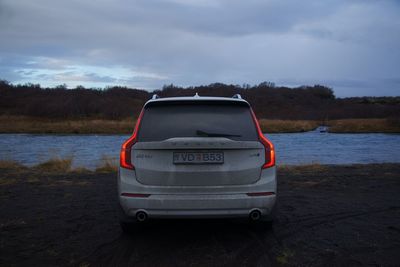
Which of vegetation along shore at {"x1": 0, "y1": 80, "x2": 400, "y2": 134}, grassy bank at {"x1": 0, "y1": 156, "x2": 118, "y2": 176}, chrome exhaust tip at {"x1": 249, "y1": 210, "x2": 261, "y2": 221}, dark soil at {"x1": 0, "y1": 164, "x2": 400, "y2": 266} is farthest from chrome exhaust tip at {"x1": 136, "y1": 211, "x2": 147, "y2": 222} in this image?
vegetation along shore at {"x1": 0, "y1": 80, "x2": 400, "y2": 134}

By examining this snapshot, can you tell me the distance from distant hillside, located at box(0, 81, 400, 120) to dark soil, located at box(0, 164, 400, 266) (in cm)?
6624

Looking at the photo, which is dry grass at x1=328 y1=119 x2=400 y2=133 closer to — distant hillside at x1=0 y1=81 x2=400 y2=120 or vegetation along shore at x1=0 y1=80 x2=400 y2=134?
vegetation along shore at x1=0 y1=80 x2=400 y2=134

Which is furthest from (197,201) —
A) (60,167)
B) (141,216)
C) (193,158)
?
(60,167)

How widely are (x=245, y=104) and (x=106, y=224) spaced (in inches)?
110

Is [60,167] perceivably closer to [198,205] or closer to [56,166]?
[56,166]

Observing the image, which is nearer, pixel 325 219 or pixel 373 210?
pixel 325 219

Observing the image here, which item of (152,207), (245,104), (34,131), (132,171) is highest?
(245,104)

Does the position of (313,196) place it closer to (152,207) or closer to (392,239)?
(392,239)

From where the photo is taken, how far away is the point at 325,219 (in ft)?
21.7

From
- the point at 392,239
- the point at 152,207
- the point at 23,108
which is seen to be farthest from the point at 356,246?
the point at 23,108

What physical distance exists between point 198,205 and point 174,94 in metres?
86.8

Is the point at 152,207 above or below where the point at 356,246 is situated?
above

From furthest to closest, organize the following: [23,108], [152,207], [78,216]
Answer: [23,108] → [78,216] → [152,207]

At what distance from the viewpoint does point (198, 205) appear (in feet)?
15.1
